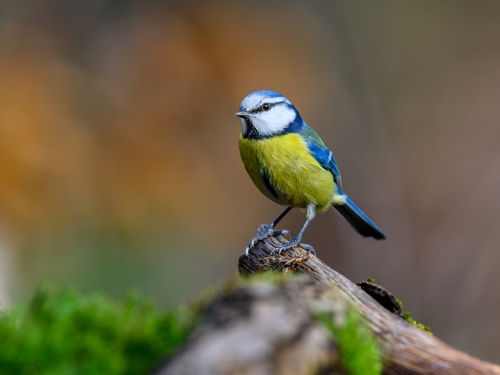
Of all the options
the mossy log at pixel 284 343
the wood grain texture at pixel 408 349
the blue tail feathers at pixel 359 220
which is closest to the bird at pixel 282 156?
the blue tail feathers at pixel 359 220

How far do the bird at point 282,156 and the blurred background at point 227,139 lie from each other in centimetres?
237

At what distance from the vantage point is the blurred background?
5.33 metres

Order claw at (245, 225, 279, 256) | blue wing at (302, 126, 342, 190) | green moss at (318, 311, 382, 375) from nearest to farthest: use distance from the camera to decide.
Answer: green moss at (318, 311, 382, 375) < claw at (245, 225, 279, 256) < blue wing at (302, 126, 342, 190)

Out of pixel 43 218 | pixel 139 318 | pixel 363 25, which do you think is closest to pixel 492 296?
pixel 363 25

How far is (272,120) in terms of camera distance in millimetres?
3008

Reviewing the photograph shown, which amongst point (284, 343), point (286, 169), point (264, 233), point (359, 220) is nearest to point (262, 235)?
point (264, 233)

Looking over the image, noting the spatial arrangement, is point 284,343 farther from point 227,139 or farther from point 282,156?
point 227,139

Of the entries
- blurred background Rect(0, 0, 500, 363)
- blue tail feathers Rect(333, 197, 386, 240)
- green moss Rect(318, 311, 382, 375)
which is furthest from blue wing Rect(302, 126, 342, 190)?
blurred background Rect(0, 0, 500, 363)

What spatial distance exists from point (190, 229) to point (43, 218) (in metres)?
1.54

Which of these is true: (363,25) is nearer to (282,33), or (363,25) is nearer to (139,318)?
(282,33)

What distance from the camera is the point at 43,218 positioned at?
528 centimetres

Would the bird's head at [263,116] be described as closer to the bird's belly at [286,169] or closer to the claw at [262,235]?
the bird's belly at [286,169]

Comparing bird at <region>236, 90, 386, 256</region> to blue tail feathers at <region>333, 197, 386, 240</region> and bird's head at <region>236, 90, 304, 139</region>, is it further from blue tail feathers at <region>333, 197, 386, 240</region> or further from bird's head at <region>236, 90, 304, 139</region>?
blue tail feathers at <region>333, 197, 386, 240</region>

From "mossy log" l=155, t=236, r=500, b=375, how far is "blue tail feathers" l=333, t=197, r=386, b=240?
217 centimetres
